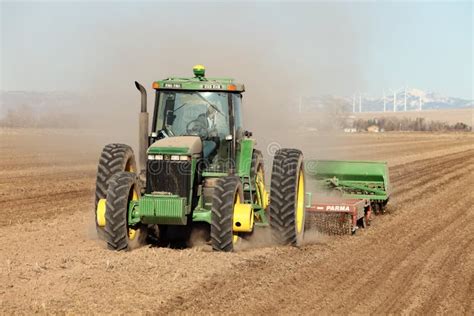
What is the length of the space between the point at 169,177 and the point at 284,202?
1758mm

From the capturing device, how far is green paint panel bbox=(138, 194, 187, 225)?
9133 mm

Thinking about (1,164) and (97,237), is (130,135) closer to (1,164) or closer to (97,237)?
(1,164)

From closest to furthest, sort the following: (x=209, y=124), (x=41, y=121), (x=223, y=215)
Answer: (x=223, y=215) → (x=209, y=124) → (x=41, y=121)

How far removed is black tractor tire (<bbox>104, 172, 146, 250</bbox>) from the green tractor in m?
0.01

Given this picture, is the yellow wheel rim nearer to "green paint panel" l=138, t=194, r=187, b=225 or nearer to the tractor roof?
the tractor roof

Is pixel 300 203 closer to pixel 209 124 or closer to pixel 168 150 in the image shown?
pixel 209 124

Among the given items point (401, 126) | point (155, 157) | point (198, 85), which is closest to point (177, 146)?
point (155, 157)

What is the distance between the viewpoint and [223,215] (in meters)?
Answer: 9.09

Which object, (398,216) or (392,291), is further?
(398,216)

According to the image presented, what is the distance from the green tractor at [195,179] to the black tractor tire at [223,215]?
0.01m

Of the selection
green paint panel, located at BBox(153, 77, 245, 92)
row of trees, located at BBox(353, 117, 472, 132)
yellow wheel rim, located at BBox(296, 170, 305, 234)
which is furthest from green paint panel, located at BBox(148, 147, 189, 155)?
row of trees, located at BBox(353, 117, 472, 132)

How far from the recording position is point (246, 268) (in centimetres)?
873

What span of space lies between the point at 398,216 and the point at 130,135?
30.6ft

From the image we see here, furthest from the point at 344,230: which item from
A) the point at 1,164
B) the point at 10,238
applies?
the point at 1,164
